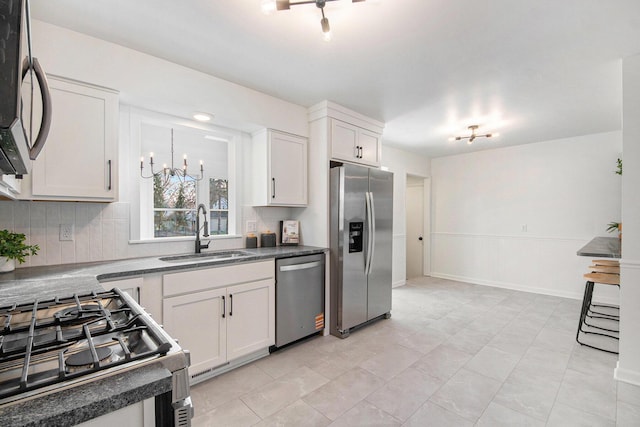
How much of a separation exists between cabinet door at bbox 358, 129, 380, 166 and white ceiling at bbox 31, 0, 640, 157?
1.25 feet

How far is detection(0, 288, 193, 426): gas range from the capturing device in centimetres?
64

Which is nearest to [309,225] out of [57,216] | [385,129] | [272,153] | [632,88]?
[272,153]

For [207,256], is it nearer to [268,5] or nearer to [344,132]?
[344,132]

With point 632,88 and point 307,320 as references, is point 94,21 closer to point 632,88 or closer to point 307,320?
point 307,320

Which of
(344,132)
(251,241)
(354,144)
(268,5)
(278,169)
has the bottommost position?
(251,241)

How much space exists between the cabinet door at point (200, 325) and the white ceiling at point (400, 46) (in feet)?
6.00

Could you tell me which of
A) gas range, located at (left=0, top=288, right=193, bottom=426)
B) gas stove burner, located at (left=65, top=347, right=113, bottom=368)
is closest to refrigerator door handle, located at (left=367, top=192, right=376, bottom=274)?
gas range, located at (left=0, top=288, right=193, bottom=426)

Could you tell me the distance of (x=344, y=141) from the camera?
10.9ft

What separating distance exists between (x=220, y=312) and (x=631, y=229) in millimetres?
3204

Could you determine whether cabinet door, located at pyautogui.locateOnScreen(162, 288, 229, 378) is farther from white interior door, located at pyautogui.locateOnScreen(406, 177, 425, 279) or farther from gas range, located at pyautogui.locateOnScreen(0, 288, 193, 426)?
white interior door, located at pyautogui.locateOnScreen(406, 177, 425, 279)

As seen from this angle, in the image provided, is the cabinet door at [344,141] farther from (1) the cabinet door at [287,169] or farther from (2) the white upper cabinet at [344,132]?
(1) the cabinet door at [287,169]

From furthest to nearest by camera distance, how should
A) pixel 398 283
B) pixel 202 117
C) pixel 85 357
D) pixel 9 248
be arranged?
1. pixel 398 283
2. pixel 202 117
3. pixel 9 248
4. pixel 85 357

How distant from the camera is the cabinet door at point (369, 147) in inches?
140

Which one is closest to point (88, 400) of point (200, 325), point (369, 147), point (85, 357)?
point (85, 357)
